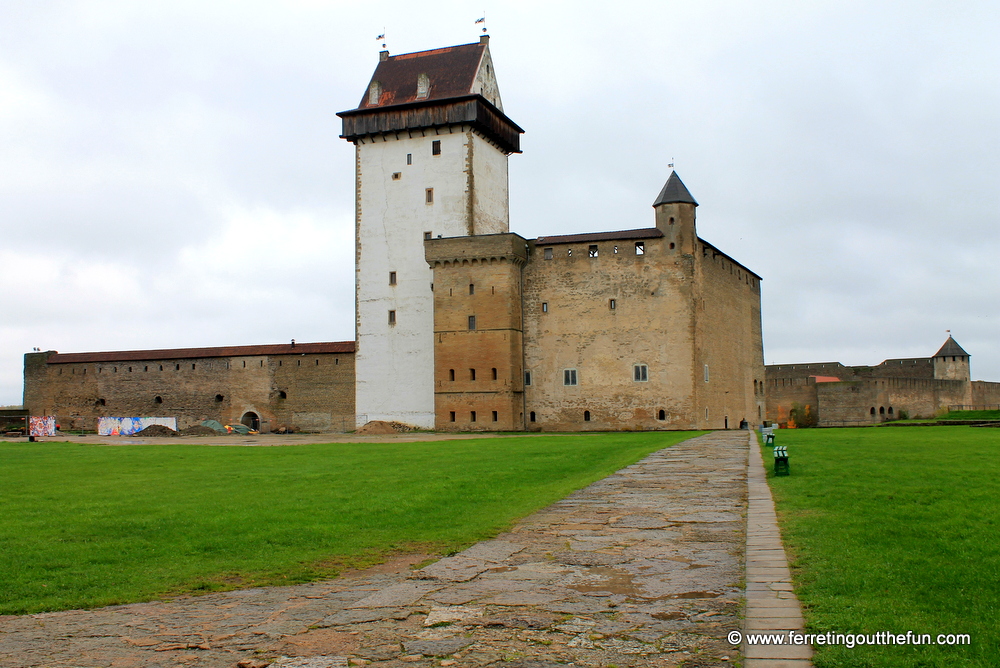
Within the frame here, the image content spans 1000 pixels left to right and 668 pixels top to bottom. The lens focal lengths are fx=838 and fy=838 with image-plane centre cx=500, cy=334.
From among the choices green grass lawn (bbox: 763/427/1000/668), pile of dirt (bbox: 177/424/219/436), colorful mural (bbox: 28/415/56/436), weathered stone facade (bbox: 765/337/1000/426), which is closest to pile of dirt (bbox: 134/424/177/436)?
pile of dirt (bbox: 177/424/219/436)

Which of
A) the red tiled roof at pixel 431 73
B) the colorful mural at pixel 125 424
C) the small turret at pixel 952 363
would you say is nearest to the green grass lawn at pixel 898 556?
the red tiled roof at pixel 431 73

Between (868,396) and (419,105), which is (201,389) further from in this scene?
(868,396)

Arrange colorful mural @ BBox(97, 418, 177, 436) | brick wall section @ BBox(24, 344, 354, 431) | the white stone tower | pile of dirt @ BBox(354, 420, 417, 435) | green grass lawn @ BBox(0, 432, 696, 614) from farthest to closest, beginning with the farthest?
colorful mural @ BBox(97, 418, 177, 436) < brick wall section @ BBox(24, 344, 354, 431) < the white stone tower < pile of dirt @ BBox(354, 420, 417, 435) < green grass lawn @ BBox(0, 432, 696, 614)

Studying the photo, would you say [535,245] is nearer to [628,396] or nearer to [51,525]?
[628,396]

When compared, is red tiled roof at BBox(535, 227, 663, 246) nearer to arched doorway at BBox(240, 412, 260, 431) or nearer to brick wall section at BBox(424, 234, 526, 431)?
brick wall section at BBox(424, 234, 526, 431)

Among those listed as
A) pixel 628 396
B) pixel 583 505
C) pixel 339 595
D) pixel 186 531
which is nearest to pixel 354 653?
pixel 339 595

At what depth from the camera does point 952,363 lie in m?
71.3

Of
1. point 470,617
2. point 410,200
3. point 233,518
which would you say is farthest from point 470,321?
point 470,617

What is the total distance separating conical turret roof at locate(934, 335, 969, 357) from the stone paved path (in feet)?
239

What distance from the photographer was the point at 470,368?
41.4 m

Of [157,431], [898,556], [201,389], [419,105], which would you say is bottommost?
[898,556]

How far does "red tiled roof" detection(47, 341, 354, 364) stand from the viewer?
154 ft

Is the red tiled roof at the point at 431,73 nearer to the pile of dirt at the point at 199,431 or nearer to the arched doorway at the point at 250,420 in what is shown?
the arched doorway at the point at 250,420

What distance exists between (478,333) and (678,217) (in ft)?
36.7
